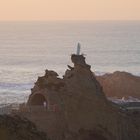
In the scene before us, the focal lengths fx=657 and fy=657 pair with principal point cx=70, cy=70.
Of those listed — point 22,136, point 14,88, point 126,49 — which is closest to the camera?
point 22,136

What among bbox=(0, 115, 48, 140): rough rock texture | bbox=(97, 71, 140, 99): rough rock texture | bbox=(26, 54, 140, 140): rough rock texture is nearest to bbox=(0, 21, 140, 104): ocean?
bbox=(97, 71, 140, 99): rough rock texture

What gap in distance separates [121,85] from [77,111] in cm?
3201

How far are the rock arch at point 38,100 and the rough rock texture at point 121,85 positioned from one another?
28.2 metres

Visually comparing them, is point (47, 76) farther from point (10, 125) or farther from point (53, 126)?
point (10, 125)

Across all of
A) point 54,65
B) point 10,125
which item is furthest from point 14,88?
point 10,125

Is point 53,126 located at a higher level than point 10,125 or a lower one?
lower

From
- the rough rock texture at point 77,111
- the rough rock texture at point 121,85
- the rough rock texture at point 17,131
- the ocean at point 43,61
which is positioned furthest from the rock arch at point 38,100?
the rough rock texture at point 121,85

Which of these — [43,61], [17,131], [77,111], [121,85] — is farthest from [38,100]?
[43,61]

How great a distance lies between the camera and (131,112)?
37.1 metres

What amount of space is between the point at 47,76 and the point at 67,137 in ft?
11.8

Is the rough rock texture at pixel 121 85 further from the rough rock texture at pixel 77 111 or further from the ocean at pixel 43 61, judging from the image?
the rough rock texture at pixel 77 111

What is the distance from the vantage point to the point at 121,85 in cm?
6544

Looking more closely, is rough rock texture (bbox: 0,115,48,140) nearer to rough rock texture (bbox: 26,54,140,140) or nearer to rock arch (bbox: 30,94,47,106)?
rough rock texture (bbox: 26,54,140,140)

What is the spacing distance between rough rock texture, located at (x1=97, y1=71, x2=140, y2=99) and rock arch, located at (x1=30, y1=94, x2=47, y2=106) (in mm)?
28214
